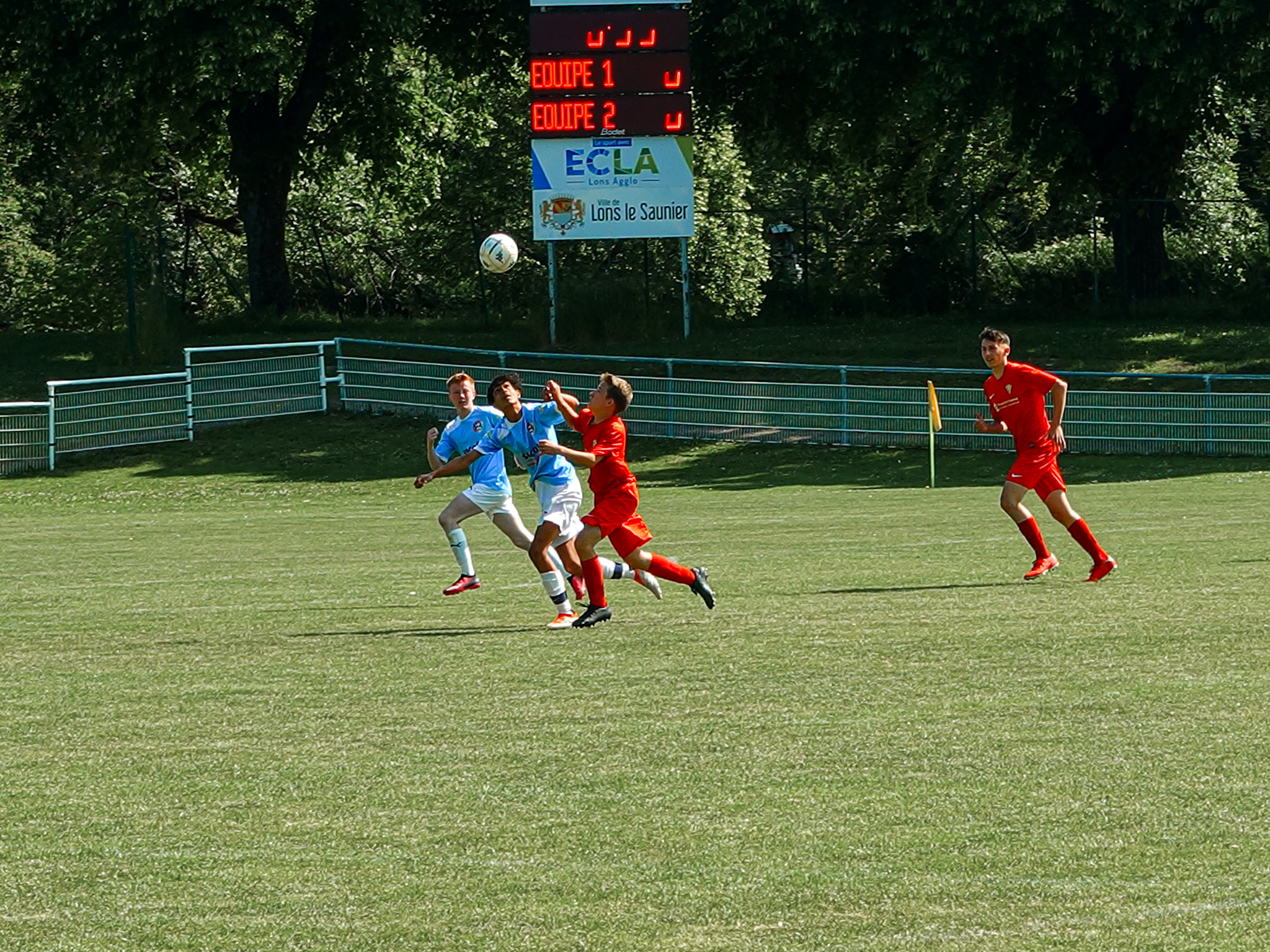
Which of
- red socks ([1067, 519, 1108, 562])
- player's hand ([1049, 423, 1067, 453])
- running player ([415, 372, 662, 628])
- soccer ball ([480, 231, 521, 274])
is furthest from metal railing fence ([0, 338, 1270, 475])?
running player ([415, 372, 662, 628])

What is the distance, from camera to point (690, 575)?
12.6 m

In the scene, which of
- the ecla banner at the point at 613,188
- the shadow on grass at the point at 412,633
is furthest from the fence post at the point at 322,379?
the shadow on grass at the point at 412,633

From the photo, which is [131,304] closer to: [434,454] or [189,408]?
[189,408]

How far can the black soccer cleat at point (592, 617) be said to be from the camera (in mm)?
12211

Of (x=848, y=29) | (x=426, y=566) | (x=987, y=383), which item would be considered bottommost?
(x=426, y=566)

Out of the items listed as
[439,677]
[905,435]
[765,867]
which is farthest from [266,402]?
[765,867]

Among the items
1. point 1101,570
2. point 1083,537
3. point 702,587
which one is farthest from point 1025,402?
point 702,587

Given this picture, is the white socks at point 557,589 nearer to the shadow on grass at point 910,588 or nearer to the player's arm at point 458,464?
the player's arm at point 458,464

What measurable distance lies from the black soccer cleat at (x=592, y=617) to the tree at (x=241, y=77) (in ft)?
75.7

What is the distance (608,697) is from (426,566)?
7772mm

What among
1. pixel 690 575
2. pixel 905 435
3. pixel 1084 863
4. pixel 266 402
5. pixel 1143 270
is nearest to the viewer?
pixel 1084 863

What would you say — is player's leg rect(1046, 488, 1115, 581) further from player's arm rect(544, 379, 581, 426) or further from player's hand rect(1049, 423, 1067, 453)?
player's arm rect(544, 379, 581, 426)

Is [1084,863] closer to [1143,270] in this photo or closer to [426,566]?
[426,566]

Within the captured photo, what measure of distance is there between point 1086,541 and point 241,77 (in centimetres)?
2344
